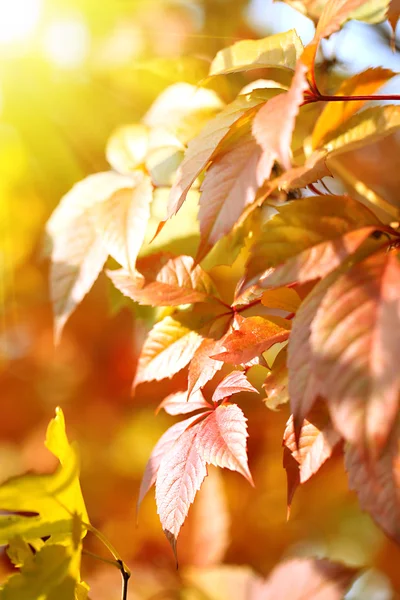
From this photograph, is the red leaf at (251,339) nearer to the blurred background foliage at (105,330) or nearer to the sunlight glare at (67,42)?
the blurred background foliage at (105,330)

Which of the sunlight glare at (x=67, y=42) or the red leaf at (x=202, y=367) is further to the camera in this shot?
the sunlight glare at (x=67, y=42)

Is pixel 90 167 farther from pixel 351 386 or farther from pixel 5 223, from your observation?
pixel 351 386

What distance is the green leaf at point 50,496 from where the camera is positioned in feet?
1.28

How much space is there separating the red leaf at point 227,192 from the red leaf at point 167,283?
103 millimetres

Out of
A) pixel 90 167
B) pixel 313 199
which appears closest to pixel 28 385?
pixel 90 167

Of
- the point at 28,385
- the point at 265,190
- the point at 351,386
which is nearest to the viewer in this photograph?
the point at 351,386

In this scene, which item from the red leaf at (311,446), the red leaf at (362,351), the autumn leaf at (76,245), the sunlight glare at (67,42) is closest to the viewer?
the red leaf at (362,351)

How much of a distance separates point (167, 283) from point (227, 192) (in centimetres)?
13

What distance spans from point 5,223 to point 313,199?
2.24 ft

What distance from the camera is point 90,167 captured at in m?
0.87

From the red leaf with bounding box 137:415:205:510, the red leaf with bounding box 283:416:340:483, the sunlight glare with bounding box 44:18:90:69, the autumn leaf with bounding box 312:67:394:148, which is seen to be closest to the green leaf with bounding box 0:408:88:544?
the red leaf with bounding box 137:415:205:510

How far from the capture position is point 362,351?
0.24 meters

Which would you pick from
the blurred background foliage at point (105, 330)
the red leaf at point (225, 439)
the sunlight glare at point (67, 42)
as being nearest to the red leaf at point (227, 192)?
the red leaf at point (225, 439)

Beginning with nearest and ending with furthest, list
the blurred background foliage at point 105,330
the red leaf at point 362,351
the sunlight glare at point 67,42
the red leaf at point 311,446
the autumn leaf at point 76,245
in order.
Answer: the red leaf at point 362,351 < the red leaf at point 311,446 < the autumn leaf at point 76,245 < the blurred background foliage at point 105,330 < the sunlight glare at point 67,42
